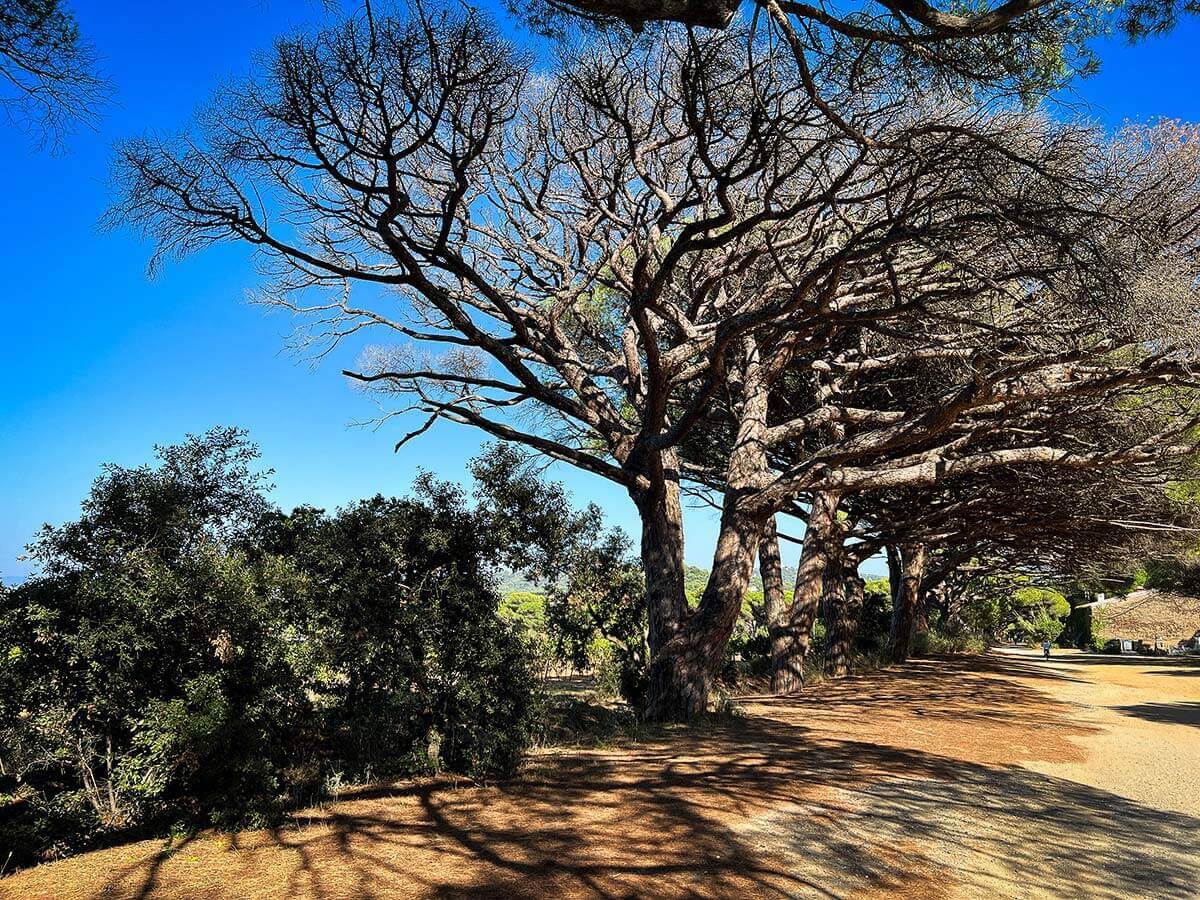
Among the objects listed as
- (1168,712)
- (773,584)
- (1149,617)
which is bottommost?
(1168,712)

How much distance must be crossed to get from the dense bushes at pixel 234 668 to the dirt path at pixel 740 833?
0.37 meters

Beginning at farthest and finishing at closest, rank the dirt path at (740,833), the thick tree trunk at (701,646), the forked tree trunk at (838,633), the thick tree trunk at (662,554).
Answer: the forked tree trunk at (838,633) < the thick tree trunk at (662,554) < the thick tree trunk at (701,646) < the dirt path at (740,833)

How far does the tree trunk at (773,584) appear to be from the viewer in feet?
51.2

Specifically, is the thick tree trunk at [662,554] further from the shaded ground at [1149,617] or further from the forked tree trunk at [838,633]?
the shaded ground at [1149,617]

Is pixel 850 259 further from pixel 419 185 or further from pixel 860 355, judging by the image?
pixel 419 185

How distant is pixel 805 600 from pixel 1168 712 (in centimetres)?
639

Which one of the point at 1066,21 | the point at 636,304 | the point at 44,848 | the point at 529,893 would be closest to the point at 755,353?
the point at 636,304

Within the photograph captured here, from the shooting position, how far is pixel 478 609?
7.07 meters

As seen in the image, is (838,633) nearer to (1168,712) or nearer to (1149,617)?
(1168,712)

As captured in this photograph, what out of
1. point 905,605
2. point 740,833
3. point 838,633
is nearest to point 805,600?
point 838,633

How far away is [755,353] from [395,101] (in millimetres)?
7404

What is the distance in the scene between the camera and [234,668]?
555 cm

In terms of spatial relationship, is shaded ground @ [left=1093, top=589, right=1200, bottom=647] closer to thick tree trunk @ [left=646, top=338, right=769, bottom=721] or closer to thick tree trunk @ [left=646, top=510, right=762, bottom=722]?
thick tree trunk @ [left=646, top=338, right=769, bottom=721]

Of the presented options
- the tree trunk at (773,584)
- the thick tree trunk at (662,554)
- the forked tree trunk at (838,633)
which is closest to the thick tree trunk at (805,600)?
the tree trunk at (773,584)
